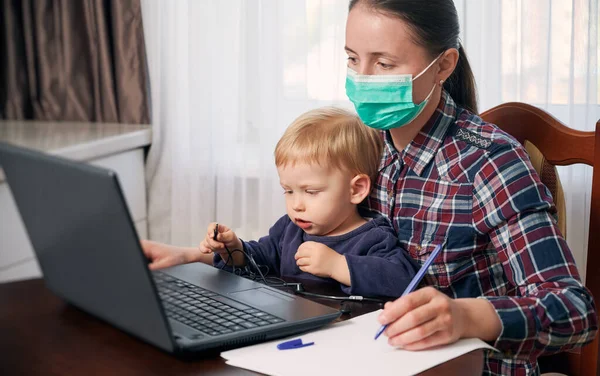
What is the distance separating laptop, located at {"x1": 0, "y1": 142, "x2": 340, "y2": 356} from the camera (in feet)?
1.94

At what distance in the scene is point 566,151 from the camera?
132 centimetres

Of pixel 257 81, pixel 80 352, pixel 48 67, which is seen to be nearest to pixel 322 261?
pixel 80 352

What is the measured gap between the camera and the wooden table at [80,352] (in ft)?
2.56

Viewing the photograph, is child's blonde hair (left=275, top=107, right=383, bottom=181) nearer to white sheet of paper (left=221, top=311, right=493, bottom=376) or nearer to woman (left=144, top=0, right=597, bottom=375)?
woman (left=144, top=0, right=597, bottom=375)

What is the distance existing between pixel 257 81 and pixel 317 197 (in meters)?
1.20

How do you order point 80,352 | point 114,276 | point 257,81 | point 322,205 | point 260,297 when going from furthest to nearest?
1. point 257,81
2. point 322,205
3. point 260,297
4. point 80,352
5. point 114,276

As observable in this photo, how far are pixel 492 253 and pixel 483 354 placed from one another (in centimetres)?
33

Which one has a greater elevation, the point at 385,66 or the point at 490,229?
the point at 385,66

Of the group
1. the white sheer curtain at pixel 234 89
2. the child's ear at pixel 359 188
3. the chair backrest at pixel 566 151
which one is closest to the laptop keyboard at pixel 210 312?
the child's ear at pixel 359 188

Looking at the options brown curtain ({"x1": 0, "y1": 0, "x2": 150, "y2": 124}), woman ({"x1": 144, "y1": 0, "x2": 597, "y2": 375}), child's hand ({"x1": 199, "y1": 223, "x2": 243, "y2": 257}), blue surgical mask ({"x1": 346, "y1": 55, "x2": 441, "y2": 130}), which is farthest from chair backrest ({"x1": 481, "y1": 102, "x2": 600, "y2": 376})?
brown curtain ({"x1": 0, "y1": 0, "x2": 150, "y2": 124})

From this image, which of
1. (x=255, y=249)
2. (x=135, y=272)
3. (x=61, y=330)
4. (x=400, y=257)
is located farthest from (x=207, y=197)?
(x=135, y=272)

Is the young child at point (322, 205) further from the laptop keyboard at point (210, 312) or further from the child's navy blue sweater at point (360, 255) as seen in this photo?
the laptop keyboard at point (210, 312)

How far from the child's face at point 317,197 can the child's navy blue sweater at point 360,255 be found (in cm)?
3

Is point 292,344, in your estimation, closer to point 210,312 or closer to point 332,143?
point 210,312
